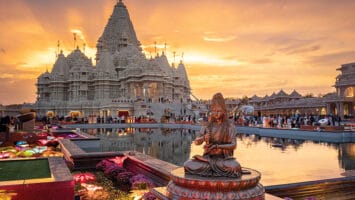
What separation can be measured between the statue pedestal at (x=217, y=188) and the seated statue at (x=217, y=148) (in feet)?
0.39

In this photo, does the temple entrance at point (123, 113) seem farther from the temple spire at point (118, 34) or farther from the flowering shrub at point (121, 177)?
the flowering shrub at point (121, 177)

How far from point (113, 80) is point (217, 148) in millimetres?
59290

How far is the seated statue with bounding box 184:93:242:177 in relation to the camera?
5348 millimetres

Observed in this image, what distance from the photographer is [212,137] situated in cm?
565

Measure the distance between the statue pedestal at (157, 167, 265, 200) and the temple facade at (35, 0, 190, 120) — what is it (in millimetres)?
47266

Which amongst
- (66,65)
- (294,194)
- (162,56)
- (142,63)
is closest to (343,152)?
(294,194)

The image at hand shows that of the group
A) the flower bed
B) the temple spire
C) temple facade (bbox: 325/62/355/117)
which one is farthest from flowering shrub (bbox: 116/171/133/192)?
the temple spire

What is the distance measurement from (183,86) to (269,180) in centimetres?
6135

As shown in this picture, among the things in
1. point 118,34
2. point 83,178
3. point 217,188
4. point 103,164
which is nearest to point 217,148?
point 217,188

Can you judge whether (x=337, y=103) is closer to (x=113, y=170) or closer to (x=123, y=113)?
(x=123, y=113)

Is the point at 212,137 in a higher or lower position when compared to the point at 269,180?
higher

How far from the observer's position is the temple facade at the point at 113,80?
57866 millimetres

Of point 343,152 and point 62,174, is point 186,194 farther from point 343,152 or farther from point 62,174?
point 343,152

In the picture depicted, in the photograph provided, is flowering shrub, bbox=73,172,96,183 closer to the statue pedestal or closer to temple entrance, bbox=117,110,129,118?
the statue pedestal
